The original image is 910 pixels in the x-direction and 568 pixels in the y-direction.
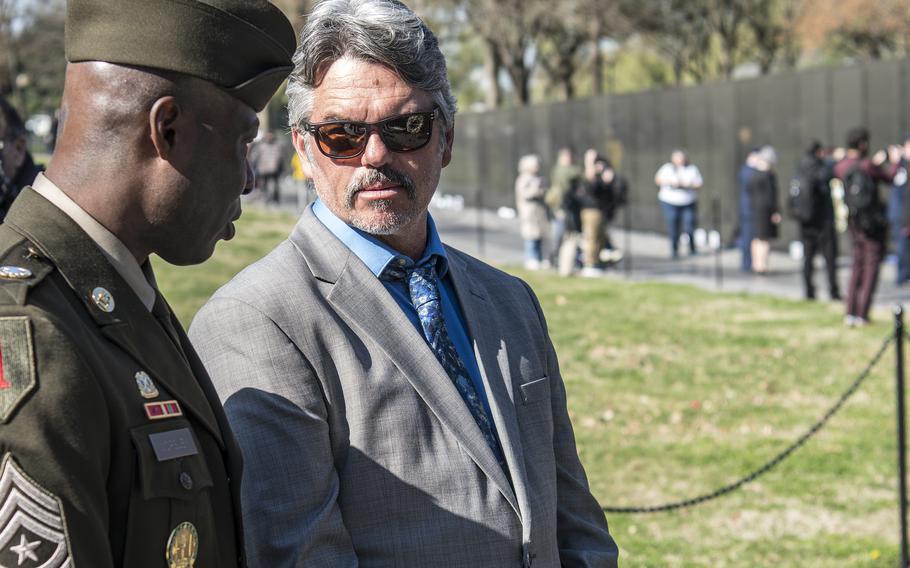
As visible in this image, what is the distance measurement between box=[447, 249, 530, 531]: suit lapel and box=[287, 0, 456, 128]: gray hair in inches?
17.6

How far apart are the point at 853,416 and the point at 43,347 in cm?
908

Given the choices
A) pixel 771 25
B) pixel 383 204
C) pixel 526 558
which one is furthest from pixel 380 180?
pixel 771 25

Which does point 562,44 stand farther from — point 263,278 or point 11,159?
point 263,278

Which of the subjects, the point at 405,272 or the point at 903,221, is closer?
the point at 405,272

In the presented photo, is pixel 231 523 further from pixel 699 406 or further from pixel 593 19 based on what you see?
pixel 593 19

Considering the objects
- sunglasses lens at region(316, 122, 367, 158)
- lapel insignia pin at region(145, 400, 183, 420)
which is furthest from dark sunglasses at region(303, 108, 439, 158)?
lapel insignia pin at region(145, 400, 183, 420)

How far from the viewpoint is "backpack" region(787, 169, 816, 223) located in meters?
16.0

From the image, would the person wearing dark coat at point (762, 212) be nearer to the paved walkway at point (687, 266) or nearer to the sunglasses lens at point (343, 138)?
the paved walkway at point (687, 266)

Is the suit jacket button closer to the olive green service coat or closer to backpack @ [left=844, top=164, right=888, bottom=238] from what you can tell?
the olive green service coat

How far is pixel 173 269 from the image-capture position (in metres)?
17.0

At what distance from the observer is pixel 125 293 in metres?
1.82

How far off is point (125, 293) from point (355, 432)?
2.80 feet

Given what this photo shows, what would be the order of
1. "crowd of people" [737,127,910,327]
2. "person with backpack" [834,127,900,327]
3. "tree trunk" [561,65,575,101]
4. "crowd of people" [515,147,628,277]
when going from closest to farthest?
"person with backpack" [834,127,900,327], "crowd of people" [737,127,910,327], "crowd of people" [515,147,628,277], "tree trunk" [561,65,575,101]

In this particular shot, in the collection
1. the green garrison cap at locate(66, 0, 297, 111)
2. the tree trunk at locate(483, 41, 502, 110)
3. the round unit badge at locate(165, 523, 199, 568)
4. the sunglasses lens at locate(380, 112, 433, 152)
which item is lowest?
the round unit badge at locate(165, 523, 199, 568)
